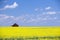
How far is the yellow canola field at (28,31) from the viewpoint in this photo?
13.6 feet

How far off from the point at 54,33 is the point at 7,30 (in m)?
1.29

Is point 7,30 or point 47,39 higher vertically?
point 7,30

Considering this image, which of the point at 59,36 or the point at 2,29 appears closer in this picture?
the point at 59,36

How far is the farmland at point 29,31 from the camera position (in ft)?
13.5

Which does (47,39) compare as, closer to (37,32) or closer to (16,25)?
(37,32)

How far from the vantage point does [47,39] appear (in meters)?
3.91

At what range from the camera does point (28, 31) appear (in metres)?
4.32

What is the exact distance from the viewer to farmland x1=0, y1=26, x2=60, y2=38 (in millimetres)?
4113

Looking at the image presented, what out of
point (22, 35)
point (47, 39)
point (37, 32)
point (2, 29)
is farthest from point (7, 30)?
point (47, 39)

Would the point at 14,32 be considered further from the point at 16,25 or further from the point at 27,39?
the point at 27,39

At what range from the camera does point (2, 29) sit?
429cm

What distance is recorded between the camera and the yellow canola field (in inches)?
163

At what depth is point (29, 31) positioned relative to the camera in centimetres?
430

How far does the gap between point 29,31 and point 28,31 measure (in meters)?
0.03
